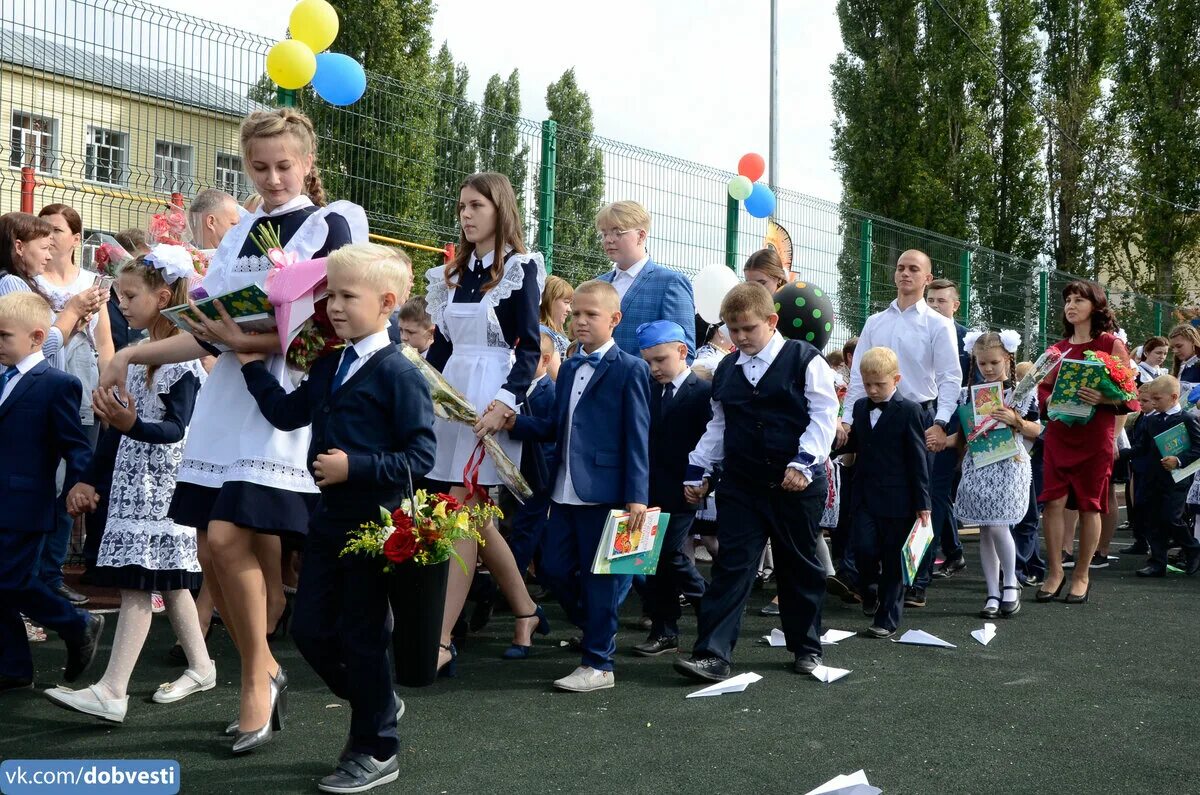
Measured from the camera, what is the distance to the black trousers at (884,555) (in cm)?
A: 644

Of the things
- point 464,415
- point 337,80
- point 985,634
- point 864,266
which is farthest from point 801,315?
point 864,266

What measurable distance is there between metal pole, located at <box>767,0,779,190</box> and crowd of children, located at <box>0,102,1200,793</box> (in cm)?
1338

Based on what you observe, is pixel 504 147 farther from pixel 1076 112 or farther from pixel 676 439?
pixel 1076 112

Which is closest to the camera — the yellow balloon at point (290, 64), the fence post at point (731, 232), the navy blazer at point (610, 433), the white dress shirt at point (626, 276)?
the navy blazer at point (610, 433)

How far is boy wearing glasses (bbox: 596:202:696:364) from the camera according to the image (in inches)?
241

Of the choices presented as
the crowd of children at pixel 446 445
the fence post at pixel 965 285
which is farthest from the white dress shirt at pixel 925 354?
the fence post at pixel 965 285

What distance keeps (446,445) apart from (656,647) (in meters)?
1.53

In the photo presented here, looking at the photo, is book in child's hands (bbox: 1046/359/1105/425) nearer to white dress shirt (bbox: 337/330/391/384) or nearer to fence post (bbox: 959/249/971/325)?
white dress shirt (bbox: 337/330/391/384)

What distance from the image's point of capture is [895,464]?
21.5 feet

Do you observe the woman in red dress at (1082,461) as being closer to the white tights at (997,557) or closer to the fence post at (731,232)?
the white tights at (997,557)

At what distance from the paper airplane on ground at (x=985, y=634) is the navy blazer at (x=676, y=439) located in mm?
1720

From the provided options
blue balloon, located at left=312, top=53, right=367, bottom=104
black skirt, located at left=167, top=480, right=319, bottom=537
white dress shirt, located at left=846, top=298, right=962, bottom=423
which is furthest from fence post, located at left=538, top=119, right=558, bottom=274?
black skirt, located at left=167, top=480, right=319, bottom=537

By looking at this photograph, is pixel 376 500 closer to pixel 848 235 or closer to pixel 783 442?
pixel 783 442

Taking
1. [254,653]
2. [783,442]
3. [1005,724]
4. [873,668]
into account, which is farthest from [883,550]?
[254,653]
